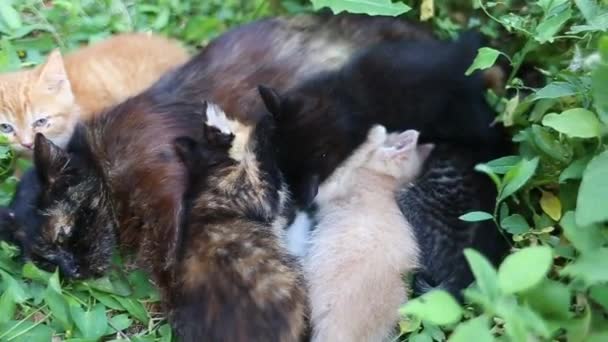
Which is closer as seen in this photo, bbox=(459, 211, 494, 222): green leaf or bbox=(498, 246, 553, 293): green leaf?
bbox=(498, 246, 553, 293): green leaf

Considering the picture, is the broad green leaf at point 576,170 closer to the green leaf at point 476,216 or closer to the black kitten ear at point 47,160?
the green leaf at point 476,216

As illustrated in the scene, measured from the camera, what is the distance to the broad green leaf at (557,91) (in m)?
2.13

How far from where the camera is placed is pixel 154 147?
2408 mm

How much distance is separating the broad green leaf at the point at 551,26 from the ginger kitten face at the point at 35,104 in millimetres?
1642

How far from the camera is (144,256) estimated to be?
2.34 metres

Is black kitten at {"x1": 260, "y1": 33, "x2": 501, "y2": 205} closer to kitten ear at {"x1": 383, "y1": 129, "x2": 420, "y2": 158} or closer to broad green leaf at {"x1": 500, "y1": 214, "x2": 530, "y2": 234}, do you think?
kitten ear at {"x1": 383, "y1": 129, "x2": 420, "y2": 158}

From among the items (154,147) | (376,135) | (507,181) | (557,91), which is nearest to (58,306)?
(154,147)

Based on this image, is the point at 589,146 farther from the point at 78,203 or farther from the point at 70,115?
the point at 70,115

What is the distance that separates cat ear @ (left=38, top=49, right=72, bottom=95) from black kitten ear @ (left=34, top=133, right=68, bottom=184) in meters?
0.52

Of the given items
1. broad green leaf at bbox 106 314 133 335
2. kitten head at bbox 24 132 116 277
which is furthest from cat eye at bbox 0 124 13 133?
broad green leaf at bbox 106 314 133 335

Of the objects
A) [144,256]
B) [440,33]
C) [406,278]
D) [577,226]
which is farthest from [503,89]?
[144,256]

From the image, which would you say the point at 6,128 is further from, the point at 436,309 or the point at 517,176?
the point at 436,309

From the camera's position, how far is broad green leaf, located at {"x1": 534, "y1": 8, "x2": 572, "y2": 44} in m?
2.18

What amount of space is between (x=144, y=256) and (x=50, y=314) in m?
0.34
